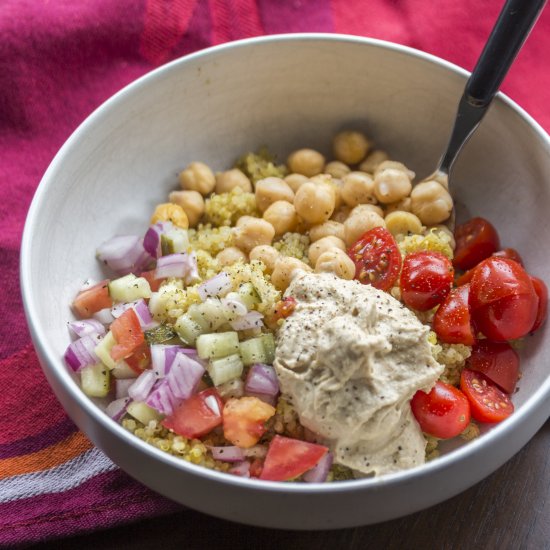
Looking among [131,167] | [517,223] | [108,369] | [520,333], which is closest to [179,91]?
[131,167]

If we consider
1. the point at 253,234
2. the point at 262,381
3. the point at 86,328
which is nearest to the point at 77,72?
the point at 253,234

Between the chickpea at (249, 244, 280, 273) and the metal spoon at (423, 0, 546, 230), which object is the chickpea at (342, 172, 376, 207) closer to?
the metal spoon at (423, 0, 546, 230)

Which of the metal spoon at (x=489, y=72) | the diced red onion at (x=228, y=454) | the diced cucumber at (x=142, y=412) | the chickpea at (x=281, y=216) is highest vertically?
the metal spoon at (x=489, y=72)

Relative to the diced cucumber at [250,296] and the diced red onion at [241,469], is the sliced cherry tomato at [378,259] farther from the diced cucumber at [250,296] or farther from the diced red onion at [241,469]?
the diced red onion at [241,469]

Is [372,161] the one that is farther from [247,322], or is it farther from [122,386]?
[122,386]

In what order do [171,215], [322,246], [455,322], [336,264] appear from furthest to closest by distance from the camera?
[171,215]
[322,246]
[336,264]
[455,322]

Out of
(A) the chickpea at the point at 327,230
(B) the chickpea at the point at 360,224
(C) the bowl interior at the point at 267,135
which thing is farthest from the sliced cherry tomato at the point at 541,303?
(A) the chickpea at the point at 327,230

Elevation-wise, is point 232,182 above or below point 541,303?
below

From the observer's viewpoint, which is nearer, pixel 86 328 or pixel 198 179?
pixel 86 328
